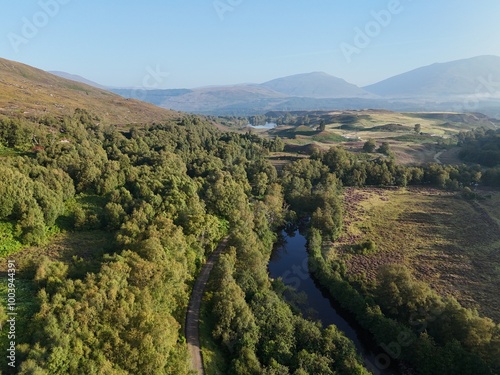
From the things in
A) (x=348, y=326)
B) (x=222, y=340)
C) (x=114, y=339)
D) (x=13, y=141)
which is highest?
(x=13, y=141)

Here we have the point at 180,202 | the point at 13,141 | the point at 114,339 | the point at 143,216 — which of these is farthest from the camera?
the point at 13,141

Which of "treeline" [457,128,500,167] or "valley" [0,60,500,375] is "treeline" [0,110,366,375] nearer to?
"valley" [0,60,500,375]

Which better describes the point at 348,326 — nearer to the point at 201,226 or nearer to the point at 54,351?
the point at 201,226

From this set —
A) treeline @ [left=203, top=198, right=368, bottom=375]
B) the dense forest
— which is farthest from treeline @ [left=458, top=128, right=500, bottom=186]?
treeline @ [left=203, top=198, right=368, bottom=375]

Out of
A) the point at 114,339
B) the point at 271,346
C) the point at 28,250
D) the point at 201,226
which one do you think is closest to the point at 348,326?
the point at 271,346

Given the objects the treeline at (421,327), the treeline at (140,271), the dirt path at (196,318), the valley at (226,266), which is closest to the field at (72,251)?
the valley at (226,266)
